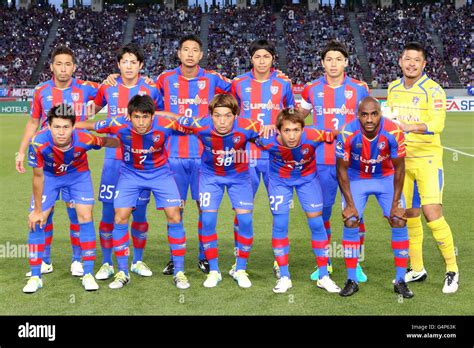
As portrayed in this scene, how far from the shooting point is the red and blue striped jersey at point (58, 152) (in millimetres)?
5715

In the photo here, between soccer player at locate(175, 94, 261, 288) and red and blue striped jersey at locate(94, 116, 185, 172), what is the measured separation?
0.21 m

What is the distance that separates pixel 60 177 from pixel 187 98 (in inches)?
64.4

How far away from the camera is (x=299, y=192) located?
19.5 feet

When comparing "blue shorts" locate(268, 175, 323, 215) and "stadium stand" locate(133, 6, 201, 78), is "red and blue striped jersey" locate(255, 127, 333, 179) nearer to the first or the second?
"blue shorts" locate(268, 175, 323, 215)

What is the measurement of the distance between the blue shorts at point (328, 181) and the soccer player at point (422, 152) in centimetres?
73

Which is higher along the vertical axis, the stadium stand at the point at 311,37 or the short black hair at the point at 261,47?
the stadium stand at the point at 311,37

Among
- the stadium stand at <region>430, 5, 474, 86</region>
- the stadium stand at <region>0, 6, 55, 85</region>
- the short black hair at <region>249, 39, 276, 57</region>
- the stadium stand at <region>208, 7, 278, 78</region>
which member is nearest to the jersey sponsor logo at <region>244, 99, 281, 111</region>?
the short black hair at <region>249, 39, 276, 57</region>

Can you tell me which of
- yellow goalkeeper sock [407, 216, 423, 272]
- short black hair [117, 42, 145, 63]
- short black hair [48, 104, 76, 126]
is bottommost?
yellow goalkeeper sock [407, 216, 423, 272]

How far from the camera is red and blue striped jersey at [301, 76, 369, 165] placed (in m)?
6.38

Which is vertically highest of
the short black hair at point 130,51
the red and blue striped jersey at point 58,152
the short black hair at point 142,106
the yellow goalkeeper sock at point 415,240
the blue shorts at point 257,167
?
the short black hair at point 130,51

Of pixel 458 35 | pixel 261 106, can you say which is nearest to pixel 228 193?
pixel 261 106

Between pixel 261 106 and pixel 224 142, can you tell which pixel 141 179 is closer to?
pixel 224 142

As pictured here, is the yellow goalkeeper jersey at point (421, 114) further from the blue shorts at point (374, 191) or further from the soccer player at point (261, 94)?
the soccer player at point (261, 94)

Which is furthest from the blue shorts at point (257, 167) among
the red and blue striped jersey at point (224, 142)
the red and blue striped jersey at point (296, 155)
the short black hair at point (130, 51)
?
the short black hair at point (130, 51)
